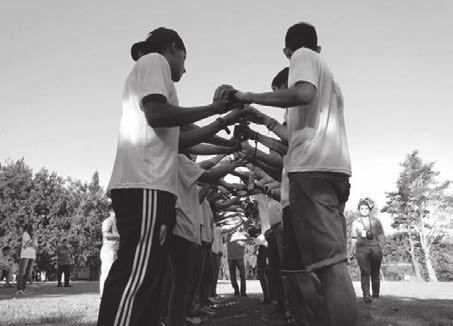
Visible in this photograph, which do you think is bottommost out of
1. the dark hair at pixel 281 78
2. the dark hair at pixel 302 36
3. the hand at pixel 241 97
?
the hand at pixel 241 97

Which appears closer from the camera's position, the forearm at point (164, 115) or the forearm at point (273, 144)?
the forearm at point (164, 115)

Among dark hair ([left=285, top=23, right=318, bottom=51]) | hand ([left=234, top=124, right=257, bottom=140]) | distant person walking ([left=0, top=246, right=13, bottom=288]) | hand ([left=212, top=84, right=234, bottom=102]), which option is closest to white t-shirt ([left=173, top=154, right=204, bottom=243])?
hand ([left=234, top=124, right=257, bottom=140])

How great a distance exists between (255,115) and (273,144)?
0.38m

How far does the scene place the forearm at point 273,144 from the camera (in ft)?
13.8

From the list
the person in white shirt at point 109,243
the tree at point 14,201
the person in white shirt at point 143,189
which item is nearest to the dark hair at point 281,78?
the person in white shirt at point 143,189

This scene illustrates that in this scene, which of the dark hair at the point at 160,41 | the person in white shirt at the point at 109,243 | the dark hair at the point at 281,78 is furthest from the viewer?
the person in white shirt at the point at 109,243

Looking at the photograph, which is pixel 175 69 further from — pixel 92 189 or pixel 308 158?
pixel 92 189

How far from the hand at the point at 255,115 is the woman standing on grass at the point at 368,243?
22.6 ft

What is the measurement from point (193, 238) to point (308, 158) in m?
1.63

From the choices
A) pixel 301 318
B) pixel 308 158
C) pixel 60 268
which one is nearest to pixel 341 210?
pixel 308 158

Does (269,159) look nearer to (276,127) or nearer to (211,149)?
(211,149)

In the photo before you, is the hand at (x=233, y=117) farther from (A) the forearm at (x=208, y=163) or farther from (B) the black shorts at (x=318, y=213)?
(A) the forearm at (x=208, y=163)

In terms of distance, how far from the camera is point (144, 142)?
263 cm

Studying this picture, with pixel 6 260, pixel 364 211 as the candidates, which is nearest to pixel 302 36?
pixel 364 211
